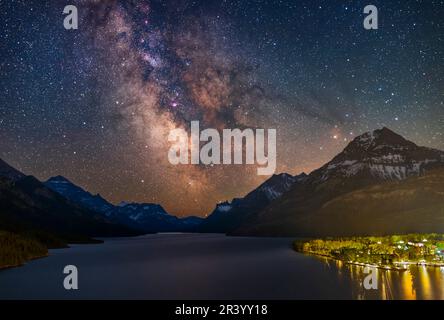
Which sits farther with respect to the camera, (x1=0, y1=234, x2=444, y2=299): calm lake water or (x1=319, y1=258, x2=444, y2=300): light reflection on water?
(x1=0, y1=234, x2=444, y2=299): calm lake water

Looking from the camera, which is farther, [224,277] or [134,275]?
[134,275]

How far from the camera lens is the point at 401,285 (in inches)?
3728

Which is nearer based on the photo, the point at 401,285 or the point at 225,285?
the point at 401,285

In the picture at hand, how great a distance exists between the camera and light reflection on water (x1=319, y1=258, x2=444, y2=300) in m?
79.4

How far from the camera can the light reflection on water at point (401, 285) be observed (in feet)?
261

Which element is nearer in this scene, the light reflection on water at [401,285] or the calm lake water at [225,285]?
the light reflection on water at [401,285]

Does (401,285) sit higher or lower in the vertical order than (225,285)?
higher
